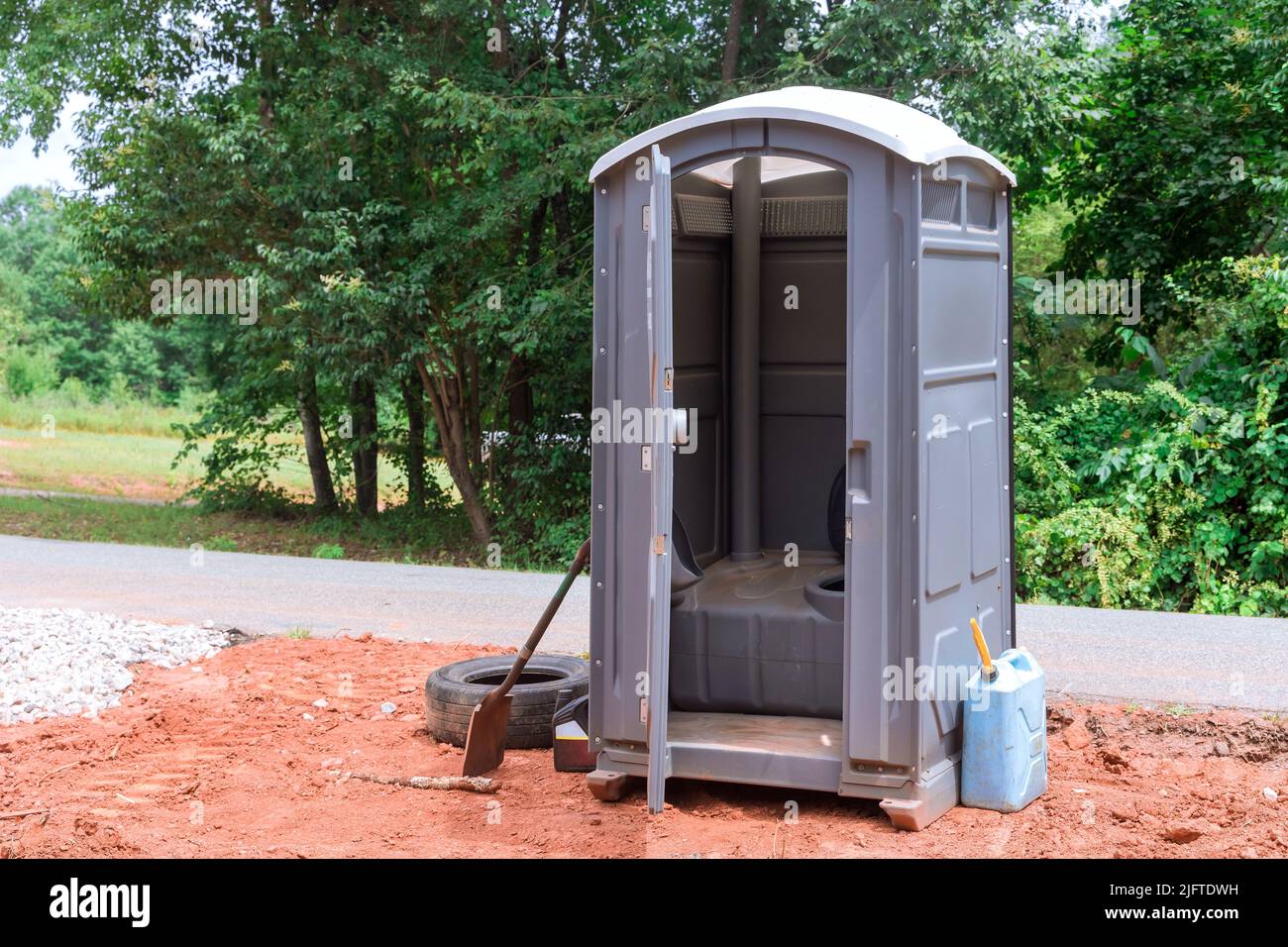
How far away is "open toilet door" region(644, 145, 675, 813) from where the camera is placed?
4582 mm

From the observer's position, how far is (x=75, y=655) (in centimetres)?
768

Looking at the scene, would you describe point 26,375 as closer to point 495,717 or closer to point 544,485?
point 544,485

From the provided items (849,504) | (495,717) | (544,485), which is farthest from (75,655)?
(544,485)

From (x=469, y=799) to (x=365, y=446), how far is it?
10684 mm

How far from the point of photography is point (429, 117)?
42.4 ft

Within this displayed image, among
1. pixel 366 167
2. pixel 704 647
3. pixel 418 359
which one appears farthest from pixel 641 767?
Result: pixel 366 167

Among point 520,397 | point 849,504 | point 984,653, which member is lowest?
point 984,653

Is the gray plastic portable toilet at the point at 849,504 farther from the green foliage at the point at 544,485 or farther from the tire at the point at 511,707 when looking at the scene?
the green foliage at the point at 544,485

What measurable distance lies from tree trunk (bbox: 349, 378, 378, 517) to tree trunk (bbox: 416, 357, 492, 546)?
4.61 feet

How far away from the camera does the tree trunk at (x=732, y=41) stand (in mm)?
12155

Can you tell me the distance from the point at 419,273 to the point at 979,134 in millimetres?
5407

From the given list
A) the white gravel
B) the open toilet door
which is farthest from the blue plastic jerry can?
the white gravel

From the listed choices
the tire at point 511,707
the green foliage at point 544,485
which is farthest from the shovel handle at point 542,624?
the green foliage at point 544,485
